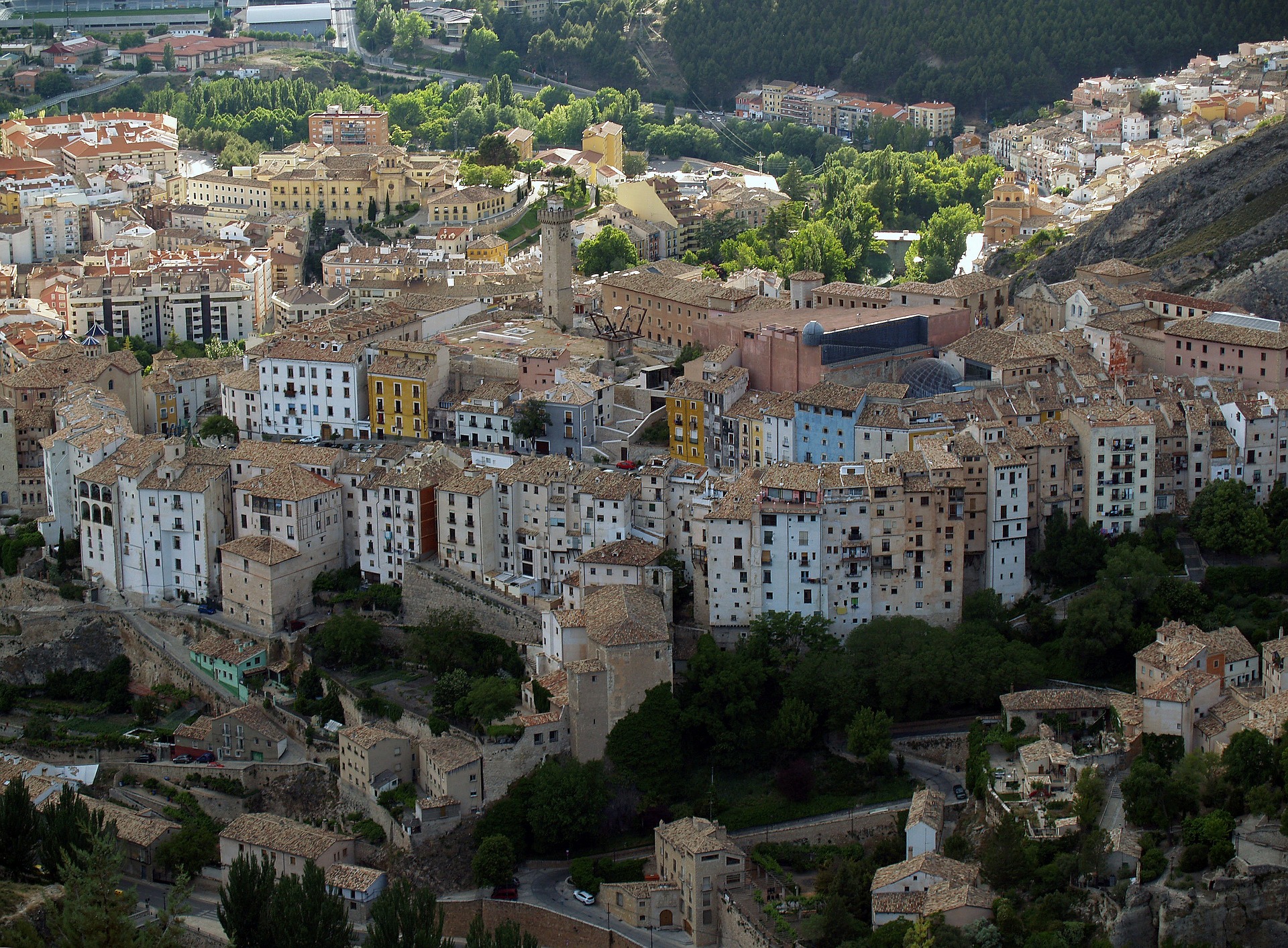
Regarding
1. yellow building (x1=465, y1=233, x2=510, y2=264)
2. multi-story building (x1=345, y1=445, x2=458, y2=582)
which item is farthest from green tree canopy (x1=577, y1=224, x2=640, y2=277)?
multi-story building (x1=345, y1=445, x2=458, y2=582)

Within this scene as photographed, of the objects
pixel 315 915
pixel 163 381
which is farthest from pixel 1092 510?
pixel 163 381

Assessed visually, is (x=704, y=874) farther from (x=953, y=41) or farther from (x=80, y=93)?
(x=80, y=93)

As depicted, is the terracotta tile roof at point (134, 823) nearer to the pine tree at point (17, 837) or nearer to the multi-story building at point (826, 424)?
the pine tree at point (17, 837)

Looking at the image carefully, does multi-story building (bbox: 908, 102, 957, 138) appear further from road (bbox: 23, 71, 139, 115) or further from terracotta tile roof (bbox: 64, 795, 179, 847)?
terracotta tile roof (bbox: 64, 795, 179, 847)

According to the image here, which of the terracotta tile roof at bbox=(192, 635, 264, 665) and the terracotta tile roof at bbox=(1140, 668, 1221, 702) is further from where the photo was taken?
the terracotta tile roof at bbox=(192, 635, 264, 665)

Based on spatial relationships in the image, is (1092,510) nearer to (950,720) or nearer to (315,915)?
(950,720)

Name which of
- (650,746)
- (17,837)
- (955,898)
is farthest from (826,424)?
(17,837)
